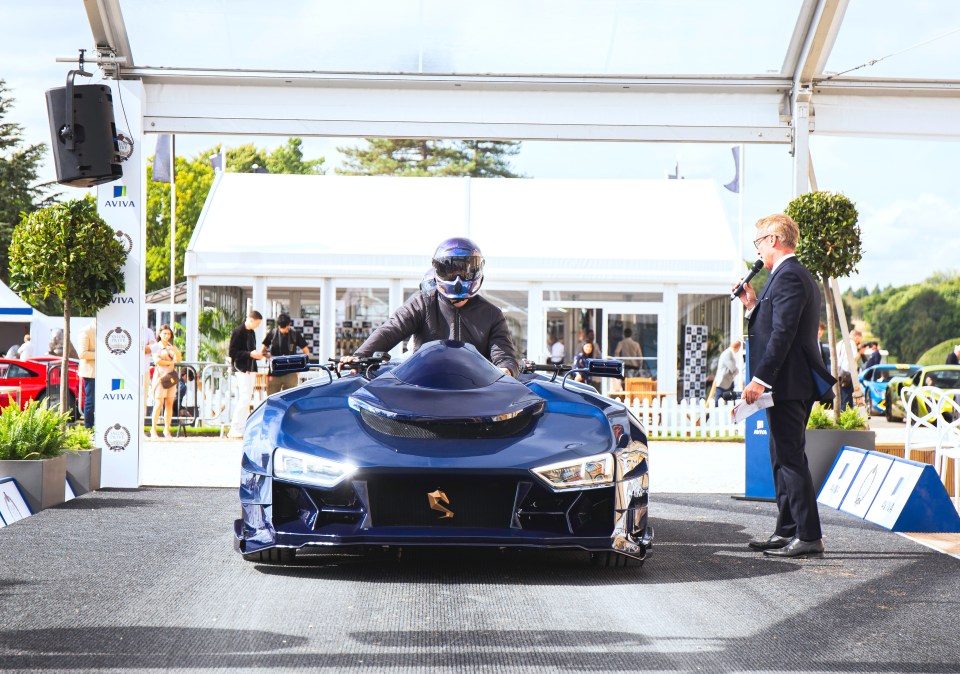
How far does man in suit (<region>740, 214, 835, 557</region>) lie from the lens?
5945 millimetres

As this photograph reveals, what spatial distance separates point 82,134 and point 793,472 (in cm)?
600

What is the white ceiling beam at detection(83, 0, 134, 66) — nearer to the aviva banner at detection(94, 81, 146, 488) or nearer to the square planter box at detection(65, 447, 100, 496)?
the aviva banner at detection(94, 81, 146, 488)

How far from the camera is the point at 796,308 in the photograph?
605 cm

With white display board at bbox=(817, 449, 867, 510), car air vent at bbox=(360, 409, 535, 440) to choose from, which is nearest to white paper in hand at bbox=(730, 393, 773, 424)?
car air vent at bbox=(360, 409, 535, 440)

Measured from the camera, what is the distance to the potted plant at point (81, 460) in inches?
344

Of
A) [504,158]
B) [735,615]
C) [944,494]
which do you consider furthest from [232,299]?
[504,158]

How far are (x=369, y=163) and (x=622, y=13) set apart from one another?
49417 millimetres

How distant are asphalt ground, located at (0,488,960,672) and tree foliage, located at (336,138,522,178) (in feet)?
160

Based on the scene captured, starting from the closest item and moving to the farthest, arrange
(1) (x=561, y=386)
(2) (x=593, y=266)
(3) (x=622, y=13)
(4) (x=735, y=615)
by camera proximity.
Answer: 1. (4) (x=735, y=615)
2. (1) (x=561, y=386)
3. (3) (x=622, y=13)
4. (2) (x=593, y=266)

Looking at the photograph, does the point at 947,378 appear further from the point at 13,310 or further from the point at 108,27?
the point at 13,310

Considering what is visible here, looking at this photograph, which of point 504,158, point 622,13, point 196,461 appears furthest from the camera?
point 504,158

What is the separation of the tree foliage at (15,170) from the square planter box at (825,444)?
2053 inches

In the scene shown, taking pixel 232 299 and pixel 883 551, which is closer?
pixel 883 551

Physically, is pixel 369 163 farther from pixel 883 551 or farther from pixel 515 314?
pixel 883 551
